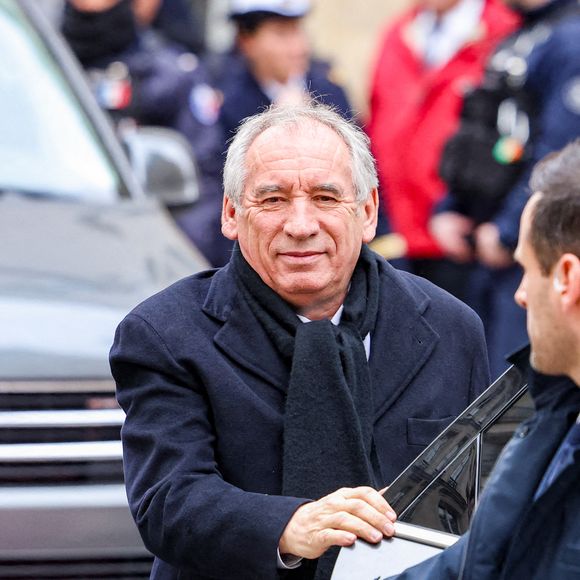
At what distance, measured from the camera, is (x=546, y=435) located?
2428mm

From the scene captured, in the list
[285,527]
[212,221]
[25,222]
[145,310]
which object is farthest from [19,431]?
[212,221]

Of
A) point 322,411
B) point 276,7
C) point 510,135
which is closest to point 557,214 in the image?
point 322,411

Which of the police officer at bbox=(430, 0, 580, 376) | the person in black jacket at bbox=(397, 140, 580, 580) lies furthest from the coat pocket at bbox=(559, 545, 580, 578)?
the police officer at bbox=(430, 0, 580, 376)

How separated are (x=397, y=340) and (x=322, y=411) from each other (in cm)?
27

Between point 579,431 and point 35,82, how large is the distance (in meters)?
3.85

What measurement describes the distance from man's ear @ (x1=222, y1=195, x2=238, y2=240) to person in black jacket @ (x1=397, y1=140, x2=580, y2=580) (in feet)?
3.16

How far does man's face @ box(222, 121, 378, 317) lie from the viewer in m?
3.21

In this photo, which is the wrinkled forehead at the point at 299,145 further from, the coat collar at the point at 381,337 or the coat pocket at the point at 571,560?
the coat pocket at the point at 571,560

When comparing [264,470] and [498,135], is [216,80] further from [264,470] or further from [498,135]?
[264,470]

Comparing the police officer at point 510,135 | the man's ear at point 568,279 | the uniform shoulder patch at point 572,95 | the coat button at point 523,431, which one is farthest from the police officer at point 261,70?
the man's ear at point 568,279

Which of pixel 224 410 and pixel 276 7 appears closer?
pixel 224 410

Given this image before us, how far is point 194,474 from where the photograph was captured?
9.96 ft

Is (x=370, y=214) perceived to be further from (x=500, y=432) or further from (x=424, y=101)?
(x=424, y=101)

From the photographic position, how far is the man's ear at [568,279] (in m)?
2.34
